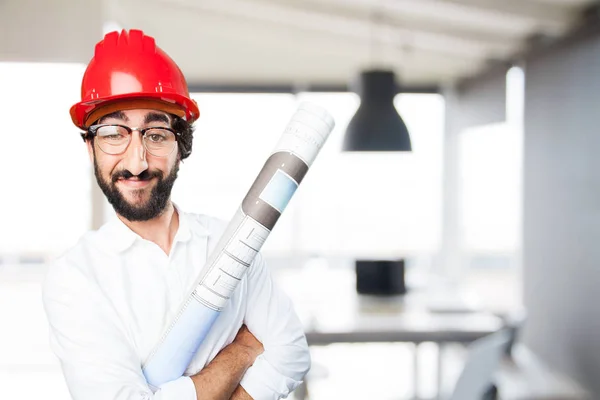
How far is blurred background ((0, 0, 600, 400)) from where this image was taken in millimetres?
3396

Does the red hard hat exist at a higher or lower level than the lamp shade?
lower

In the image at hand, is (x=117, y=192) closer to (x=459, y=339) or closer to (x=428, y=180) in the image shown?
(x=459, y=339)

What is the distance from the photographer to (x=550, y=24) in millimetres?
4871

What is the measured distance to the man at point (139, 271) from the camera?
40.2 inches

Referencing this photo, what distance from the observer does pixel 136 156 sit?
3.34ft

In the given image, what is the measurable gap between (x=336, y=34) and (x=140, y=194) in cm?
560

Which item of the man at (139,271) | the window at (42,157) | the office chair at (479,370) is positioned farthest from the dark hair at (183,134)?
the office chair at (479,370)

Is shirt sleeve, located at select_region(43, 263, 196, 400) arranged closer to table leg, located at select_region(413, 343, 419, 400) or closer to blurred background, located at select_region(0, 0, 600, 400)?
blurred background, located at select_region(0, 0, 600, 400)

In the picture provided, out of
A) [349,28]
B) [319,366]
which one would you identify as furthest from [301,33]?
[319,366]

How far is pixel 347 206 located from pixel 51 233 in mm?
5634

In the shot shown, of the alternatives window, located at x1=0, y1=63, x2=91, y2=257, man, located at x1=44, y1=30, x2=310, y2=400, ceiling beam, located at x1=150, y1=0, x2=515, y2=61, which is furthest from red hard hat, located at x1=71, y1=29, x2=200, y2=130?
ceiling beam, located at x1=150, y1=0, x2=515, y2=61

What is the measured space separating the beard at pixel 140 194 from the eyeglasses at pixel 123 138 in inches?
1.3

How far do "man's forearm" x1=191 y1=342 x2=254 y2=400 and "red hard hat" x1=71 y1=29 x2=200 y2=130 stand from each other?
15.6 inches

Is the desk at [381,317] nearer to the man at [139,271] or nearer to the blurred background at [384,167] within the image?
the blurred background at [384,167]
